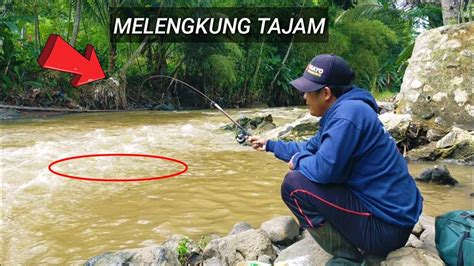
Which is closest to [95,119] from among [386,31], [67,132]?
[67,132]

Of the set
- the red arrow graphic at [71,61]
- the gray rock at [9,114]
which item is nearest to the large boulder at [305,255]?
the gray rock at [9,114]

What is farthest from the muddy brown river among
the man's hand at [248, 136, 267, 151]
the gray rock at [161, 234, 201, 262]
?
the man's hand at [248, 136, 267, 151]

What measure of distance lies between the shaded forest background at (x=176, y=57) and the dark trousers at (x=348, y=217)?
8.81 meters

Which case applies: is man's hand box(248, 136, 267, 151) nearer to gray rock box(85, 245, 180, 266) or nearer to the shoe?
the shoe

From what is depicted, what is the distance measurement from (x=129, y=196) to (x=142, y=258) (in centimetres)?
205

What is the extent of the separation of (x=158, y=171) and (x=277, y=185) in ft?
5.21

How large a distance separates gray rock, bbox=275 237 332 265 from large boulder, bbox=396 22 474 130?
5422 mm

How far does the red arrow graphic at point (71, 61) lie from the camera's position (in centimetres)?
1531

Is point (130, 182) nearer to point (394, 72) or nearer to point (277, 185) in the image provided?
point (277, 185)

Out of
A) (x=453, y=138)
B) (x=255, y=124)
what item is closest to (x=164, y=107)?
(x=255, y=124)

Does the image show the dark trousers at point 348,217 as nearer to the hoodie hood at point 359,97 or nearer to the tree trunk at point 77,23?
the hoodie hood at point 359,97

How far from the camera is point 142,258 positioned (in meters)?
2.73

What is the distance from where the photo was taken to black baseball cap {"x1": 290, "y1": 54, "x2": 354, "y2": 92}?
2346 mm

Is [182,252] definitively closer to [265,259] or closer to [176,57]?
[265,259]
